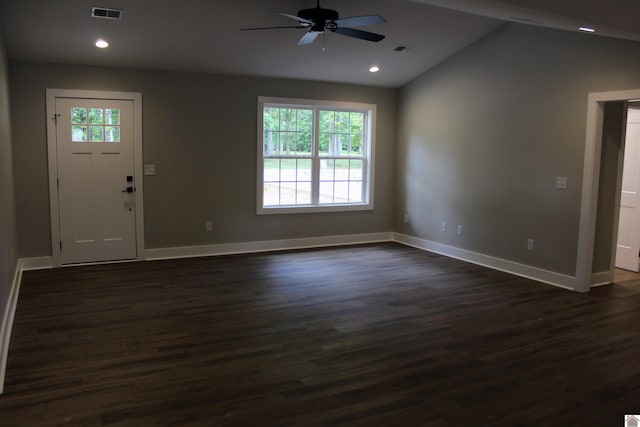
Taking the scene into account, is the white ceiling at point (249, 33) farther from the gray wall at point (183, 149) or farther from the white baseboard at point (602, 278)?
the white baseboard at point (602, 278)

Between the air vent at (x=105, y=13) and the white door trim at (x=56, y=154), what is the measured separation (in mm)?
1416

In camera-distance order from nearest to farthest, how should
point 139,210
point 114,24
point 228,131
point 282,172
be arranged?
point 114,24 < point 139,210 < point 228,131 < point 282,172

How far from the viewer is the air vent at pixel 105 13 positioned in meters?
4.51

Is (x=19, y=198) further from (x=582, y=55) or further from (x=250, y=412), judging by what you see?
(x=582, y=55)

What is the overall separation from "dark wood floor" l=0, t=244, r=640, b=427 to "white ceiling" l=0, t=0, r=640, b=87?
2353mm

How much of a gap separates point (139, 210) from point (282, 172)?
2027 millimetres

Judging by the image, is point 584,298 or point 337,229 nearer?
point 584,298

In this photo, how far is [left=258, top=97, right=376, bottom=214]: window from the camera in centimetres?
694

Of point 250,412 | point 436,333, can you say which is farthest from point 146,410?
point 436,333

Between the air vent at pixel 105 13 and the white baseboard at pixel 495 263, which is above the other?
the air vent at pixel 105 13

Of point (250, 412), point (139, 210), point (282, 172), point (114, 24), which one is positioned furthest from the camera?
point (282, 172)

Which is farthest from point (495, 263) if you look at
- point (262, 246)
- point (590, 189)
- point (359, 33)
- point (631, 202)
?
point (359, 33)

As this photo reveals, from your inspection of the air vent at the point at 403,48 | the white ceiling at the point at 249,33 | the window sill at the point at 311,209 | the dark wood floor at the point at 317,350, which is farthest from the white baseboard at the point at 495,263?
the air vent at the point at 403,48

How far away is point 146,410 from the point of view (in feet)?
8.71
